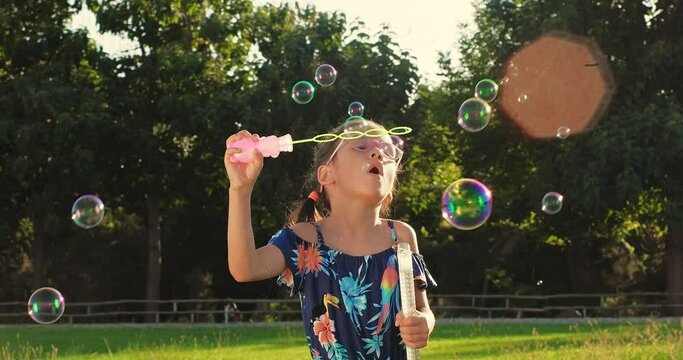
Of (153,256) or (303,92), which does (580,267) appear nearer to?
(153,256)

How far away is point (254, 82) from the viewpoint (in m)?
31.4

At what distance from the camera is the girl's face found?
4195 mm

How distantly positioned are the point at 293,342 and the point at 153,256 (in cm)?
1340

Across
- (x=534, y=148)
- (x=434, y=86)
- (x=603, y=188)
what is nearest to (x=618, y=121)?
(x=603, y=188)

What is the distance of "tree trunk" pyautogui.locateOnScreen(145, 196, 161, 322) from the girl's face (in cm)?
2632

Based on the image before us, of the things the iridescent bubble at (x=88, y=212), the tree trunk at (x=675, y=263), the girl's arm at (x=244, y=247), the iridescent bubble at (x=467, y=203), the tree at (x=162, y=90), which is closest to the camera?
the girl's arm at (x=244, y=247)

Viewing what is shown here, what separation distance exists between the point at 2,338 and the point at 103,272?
Result: 40.6ft

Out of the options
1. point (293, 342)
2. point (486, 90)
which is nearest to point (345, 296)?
point (486, 90)

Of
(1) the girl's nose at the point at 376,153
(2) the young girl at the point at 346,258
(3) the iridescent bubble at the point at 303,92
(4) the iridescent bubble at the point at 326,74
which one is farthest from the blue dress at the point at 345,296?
(4) the iridescent bubble at the point at 326,74

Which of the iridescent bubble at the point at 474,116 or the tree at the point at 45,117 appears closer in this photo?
the iridescent bubble at the point at 474,116

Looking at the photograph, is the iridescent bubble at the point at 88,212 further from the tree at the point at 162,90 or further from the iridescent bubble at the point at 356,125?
the tree at the point at 162,90

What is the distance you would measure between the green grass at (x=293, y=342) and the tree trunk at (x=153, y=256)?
→ 13.4ft

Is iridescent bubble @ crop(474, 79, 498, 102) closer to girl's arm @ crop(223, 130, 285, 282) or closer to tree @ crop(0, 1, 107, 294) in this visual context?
girl's arm @ crop(223, 130, 285, 282)

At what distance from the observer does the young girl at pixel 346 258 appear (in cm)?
414
